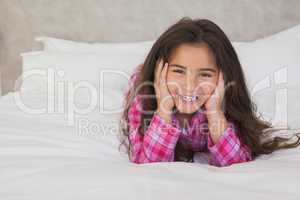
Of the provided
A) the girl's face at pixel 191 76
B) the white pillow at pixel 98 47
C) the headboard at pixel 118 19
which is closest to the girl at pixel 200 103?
the girl's face at pixel 191 76

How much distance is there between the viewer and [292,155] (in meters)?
0.99

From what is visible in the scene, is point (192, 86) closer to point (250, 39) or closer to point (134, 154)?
point (134, 154)

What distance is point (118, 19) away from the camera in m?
1.93

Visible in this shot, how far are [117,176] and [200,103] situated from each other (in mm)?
328

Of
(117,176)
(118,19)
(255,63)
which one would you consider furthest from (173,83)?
(118,19)

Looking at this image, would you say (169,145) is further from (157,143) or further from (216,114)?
(216,114)

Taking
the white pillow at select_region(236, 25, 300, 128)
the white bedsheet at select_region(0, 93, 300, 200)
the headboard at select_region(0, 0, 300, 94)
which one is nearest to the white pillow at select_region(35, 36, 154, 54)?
the headboard at select_region(0, 0, 300, 94)

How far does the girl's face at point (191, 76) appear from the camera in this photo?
101 cm

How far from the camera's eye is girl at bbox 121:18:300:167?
1.03 metres

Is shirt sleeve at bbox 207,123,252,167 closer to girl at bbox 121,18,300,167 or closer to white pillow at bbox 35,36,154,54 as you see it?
girl at bbox 121,18,300,167

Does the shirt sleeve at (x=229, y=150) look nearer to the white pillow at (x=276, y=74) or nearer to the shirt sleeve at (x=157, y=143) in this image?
the shirt sleeve at (x=157, y=143)

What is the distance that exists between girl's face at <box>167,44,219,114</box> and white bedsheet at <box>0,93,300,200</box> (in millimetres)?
186

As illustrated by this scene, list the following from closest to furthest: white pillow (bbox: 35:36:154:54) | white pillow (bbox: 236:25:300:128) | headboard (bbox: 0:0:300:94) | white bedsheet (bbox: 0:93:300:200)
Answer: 1. white bedsheet (bbox: 0:93:300:200)
2. white pillow (bbox: 236:25:300:128)
3. white pillow (bbox: 35:36:154:54)
4. headboard (bbox: 0:0:300:94)

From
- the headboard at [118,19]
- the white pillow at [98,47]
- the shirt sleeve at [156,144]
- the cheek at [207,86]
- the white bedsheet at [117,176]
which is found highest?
the headboard at [118,19]
